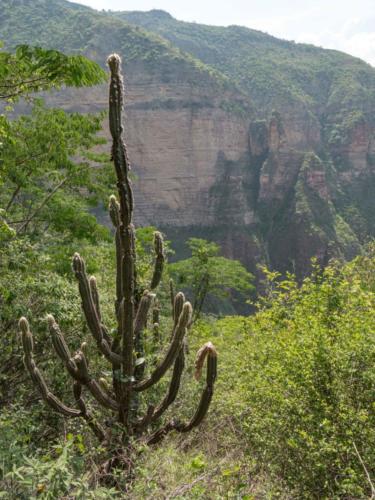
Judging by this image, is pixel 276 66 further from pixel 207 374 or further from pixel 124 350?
pixel 124 350

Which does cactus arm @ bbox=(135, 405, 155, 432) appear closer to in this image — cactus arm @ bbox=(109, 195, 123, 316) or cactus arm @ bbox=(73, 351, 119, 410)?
cactus arm @ bbox=(73, 351, 119, 410)

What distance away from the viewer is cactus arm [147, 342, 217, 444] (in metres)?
4.87

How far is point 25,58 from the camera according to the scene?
17.6 ft

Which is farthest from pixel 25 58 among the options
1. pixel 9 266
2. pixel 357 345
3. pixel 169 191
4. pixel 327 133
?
pixel 327 133

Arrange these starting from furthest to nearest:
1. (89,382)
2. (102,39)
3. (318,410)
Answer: (102,39) → (318,410) → (89,382)

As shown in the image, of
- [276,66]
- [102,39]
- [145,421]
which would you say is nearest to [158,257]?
[145,421]

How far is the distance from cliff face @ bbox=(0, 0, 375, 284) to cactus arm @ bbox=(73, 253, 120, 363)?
162 ft

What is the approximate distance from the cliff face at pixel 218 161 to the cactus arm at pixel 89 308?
1950 inches

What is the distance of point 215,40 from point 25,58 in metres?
106

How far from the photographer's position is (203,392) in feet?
17.1

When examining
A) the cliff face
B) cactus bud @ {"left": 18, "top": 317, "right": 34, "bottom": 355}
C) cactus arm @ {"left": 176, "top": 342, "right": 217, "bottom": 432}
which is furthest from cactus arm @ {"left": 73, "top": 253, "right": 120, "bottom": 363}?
the cliff face

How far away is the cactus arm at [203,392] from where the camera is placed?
487 cm

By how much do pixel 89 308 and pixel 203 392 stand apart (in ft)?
5.23

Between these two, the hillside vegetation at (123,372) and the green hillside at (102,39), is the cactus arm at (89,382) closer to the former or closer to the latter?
the hillside vegetation at (123,372)
